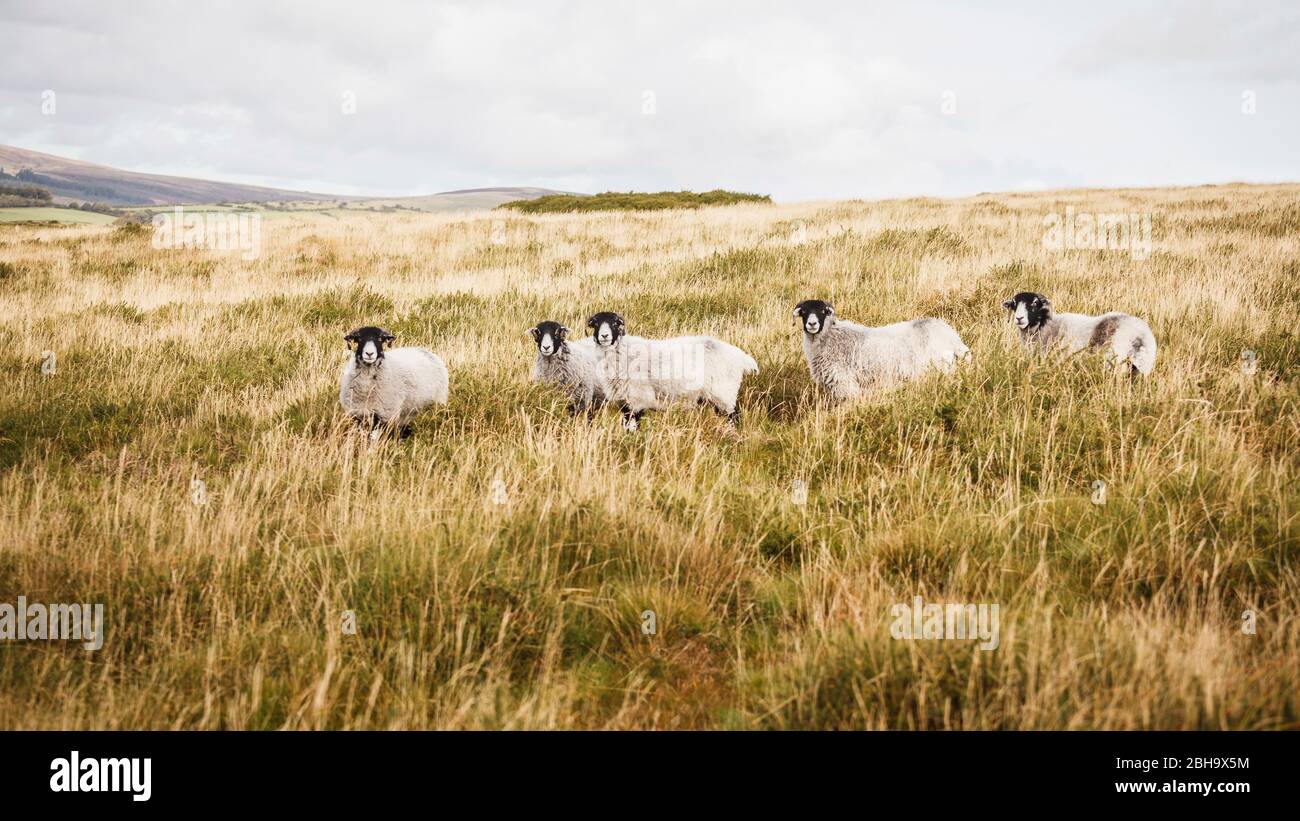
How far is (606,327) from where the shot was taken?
6758 mm

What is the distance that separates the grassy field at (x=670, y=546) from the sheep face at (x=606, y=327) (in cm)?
109

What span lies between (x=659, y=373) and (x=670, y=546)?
358cm

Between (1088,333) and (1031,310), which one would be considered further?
(1031,310)

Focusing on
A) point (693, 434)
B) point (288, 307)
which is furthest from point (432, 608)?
point (288, 307)

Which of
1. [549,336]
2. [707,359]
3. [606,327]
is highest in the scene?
[606,327]

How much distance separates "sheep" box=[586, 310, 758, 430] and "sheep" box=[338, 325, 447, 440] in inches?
69.0

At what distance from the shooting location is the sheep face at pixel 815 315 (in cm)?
679

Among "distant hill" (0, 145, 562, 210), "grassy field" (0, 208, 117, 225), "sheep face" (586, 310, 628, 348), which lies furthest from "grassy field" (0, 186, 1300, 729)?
"distant hill" (0, 145, 562, 210)

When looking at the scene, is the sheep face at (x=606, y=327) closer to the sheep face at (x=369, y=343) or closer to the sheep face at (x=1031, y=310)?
the sheep face at (x=369, y=343)

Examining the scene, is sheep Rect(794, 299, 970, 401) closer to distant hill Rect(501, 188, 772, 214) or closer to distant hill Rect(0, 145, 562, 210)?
distant hill Rect(501, 188, 772, 214)

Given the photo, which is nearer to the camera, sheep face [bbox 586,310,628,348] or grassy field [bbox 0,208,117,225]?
sheep face [bbox 586,310,628,348]

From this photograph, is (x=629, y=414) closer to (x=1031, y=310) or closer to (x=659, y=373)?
(x=659, y=373)

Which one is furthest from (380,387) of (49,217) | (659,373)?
(49,217)

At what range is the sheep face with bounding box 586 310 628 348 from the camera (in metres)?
6.74
